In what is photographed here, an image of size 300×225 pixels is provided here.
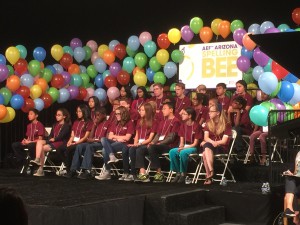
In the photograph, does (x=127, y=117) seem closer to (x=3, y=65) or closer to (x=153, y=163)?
(x=153, y=163)

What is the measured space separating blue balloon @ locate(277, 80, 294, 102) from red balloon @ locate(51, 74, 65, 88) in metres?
3.89

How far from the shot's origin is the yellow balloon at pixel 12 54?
8859 mm

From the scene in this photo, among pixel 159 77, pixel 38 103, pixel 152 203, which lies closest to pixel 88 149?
pixel 38 103

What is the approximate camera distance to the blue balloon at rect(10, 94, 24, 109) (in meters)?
8.62

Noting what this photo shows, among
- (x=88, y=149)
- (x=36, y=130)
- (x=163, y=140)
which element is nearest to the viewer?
(x=163, y=140)

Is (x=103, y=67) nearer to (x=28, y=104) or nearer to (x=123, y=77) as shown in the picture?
(x=123, y=77)

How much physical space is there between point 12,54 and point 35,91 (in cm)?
68

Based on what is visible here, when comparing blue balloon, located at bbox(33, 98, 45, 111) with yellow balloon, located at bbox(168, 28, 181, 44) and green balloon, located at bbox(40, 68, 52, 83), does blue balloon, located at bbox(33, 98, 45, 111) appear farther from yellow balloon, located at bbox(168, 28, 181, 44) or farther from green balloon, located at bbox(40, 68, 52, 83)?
yellow balloon, located at bbox(168, 28, 181, 44)

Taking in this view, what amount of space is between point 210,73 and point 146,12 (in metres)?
1.98

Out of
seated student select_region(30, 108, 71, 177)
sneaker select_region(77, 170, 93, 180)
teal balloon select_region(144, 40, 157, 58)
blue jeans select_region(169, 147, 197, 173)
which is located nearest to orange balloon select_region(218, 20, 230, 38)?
teal balloon select_region(144, 40, 157, 58)

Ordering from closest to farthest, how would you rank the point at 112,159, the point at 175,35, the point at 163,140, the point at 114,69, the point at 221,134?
the point at 221,134 → the point at 163,140 → the point at 112,159 → the point at 175,35 → the point at 114,69

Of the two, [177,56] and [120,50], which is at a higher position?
[120,50]

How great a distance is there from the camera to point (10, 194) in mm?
1323

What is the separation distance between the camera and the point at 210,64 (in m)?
9.34
